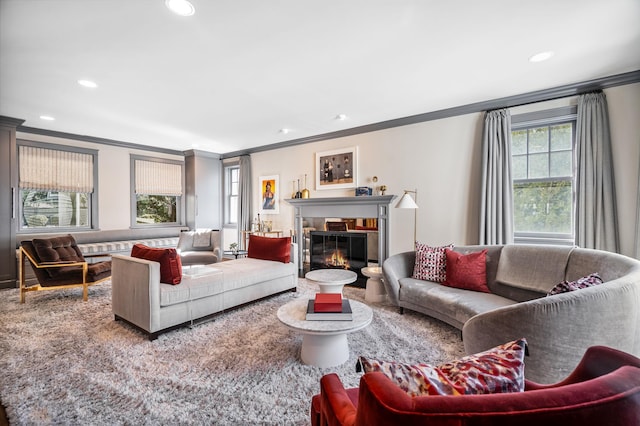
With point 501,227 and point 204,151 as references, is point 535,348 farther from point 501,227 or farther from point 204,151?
point 204,151

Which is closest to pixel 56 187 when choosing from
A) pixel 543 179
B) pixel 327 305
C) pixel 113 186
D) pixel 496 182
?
pixel 113 186

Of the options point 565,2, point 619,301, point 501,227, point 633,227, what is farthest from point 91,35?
point 633,227

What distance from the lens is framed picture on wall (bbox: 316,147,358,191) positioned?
193 inches

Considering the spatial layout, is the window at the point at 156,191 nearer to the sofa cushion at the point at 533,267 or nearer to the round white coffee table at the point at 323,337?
the round white coffee table at the point at 323,337

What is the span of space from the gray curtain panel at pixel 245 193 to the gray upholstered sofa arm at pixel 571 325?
5466 millimetres

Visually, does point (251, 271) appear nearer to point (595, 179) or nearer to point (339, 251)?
point (339, 251)

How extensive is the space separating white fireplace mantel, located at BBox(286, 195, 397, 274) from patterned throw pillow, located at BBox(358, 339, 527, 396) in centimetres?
358

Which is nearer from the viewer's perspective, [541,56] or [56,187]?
[541,56]

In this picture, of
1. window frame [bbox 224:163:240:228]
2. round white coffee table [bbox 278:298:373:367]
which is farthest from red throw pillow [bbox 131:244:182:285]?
window frame [bbox 224:163:240:228]

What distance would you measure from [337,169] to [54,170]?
192 inches

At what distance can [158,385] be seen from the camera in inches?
77.9

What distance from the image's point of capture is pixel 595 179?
3.06 m

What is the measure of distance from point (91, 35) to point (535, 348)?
12.2 ft

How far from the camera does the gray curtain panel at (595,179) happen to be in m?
3.00
